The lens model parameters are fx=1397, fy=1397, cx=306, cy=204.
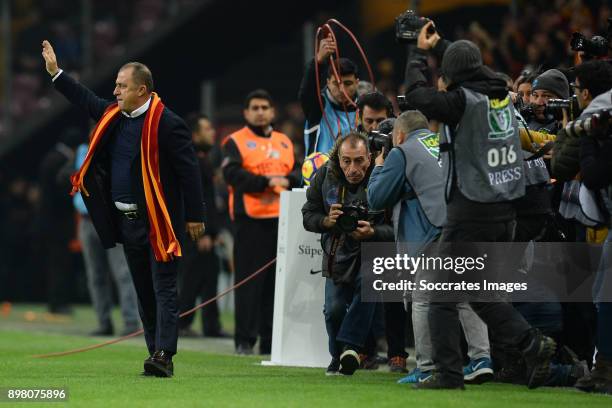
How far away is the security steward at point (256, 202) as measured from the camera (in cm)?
1266

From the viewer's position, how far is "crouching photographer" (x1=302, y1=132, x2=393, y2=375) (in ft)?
32.4

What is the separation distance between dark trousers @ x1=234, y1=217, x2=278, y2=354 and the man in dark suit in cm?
269

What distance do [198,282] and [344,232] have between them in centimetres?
535

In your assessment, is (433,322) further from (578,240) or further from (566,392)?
(578,240)

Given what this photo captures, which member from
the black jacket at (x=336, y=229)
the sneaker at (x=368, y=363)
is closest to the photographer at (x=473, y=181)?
the black jacket at (x=336, y=229)

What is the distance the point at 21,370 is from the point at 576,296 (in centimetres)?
415

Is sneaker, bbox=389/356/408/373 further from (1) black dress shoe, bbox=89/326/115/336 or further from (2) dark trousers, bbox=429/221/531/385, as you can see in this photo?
(1) black dress shoe, bbox=89/326/115/336

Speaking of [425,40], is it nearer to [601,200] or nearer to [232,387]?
[601,200]

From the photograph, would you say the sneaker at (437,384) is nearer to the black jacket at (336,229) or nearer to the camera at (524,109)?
the black jacket at (336,229)

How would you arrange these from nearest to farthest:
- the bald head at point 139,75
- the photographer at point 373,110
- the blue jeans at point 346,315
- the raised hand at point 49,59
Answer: the bald head at point 139,75, the raised hand at point 49,59, the blue jeans at point 346,315, the photographer at point 373,110

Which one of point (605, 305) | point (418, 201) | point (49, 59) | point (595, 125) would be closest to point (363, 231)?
point (418, 201)

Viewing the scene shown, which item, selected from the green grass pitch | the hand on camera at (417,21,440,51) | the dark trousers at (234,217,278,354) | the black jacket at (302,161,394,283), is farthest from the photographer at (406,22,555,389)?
the dark trousers at (234,217,278,354)

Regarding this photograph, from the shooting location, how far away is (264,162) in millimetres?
12938

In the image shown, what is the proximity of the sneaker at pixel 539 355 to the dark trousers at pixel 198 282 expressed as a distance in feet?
22.9
